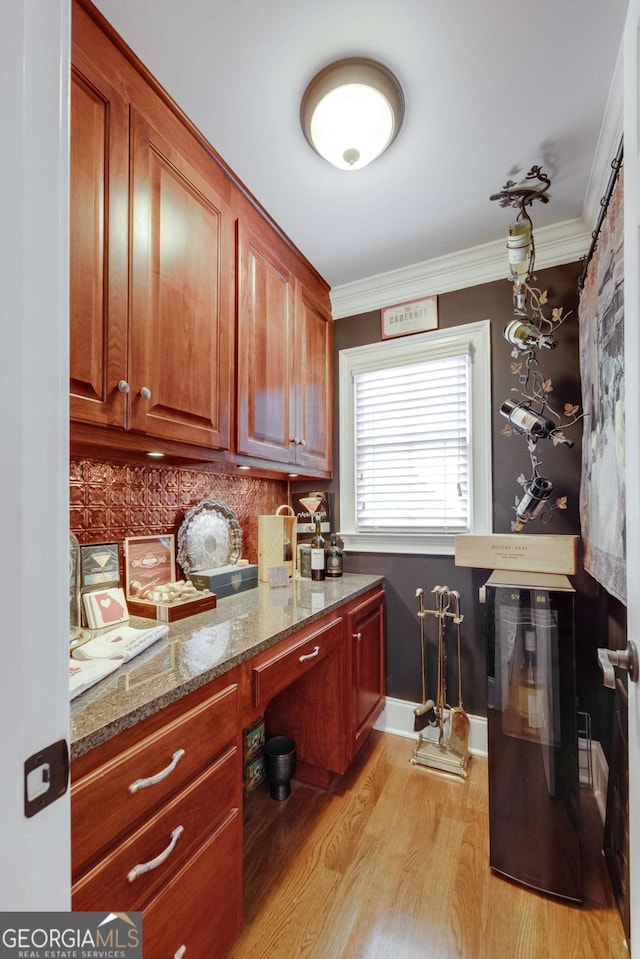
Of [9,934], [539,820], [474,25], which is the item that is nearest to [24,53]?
[9,934]

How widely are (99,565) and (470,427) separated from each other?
1.86 meters

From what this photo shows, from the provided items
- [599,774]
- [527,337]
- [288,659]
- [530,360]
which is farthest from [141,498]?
[599,774]

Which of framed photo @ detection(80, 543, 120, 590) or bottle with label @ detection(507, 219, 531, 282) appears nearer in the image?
framed photo @ detection(80, 543, 120, 590)

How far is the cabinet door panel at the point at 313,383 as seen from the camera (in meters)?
2.15

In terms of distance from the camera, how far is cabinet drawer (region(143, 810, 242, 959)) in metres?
0.87

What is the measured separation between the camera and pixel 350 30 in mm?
1134

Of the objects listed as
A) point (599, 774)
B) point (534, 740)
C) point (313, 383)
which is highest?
point (313, 383)

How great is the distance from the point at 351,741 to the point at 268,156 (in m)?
2.47

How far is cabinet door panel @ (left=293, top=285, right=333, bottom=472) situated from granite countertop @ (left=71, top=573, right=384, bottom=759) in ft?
2.44

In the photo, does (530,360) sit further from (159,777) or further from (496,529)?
(159,777)

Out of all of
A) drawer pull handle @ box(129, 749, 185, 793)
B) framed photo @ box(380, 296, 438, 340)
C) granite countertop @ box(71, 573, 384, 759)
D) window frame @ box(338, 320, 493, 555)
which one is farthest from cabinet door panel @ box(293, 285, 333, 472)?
drawer pull handle @ box(129, 749, 185, 793)

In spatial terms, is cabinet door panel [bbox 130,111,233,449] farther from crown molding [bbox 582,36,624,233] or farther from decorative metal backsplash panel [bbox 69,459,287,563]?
crown molding [bbox 582,36,624,233]

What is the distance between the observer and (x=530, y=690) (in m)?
1.45

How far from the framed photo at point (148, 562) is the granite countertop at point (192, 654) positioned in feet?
0.57
